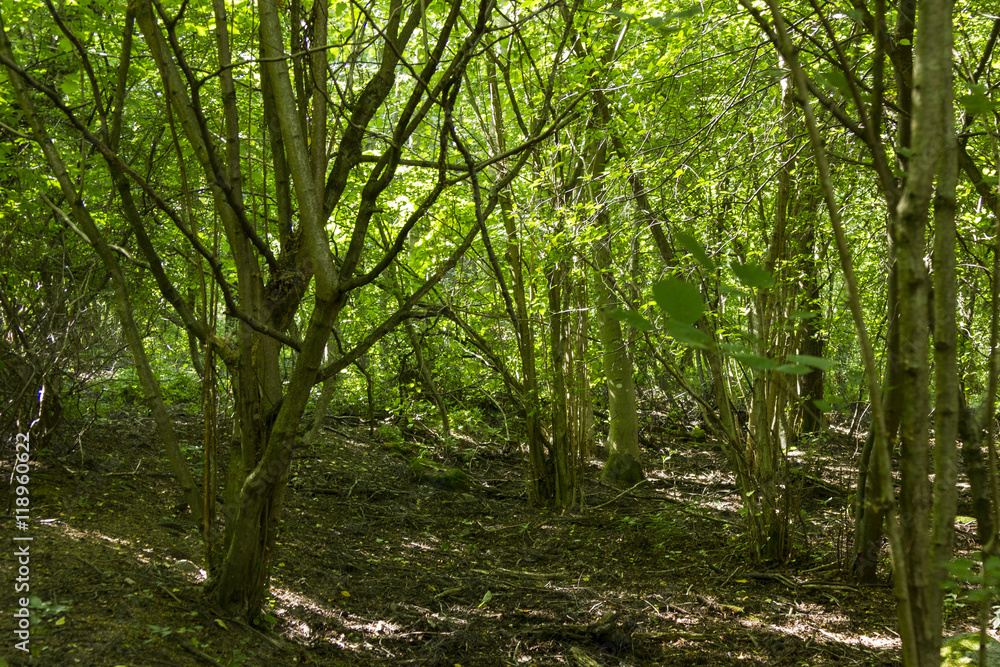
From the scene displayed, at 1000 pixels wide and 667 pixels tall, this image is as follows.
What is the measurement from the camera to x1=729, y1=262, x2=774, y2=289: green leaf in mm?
654

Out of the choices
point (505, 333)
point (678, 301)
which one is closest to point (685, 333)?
point (678, 301)

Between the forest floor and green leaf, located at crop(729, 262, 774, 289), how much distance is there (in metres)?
2.38

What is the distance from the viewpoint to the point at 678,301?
2.01 ft

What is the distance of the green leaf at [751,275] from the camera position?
0.65 m

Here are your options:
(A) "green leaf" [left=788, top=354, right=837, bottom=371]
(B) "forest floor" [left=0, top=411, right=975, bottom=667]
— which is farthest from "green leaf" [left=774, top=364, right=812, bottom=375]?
(B) "forest floor" [left=0, top=411, right=975, bottom=667]

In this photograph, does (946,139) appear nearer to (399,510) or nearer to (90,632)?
(90,632)

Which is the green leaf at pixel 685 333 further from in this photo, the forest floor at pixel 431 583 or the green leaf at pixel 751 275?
the forest floor at pixel 431 583

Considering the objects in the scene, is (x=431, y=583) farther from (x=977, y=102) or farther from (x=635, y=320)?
(x=977, y=102)

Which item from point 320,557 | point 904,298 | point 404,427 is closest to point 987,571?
point 904,298

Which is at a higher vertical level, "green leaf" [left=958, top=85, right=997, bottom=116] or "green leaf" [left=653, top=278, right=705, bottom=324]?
"green leaf" [left=958, top=85, right=997, bottom=116]

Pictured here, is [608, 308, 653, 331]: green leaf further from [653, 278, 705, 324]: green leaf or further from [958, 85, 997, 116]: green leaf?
[958, 85, 997, 116]: green leaf

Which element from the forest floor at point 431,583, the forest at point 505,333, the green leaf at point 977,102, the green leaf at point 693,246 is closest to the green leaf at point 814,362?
the forest at point 505,333

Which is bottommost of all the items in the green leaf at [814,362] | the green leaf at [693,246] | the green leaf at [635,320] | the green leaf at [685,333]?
the green leaf at [814,362]

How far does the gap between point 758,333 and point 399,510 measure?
3439 millimetres
